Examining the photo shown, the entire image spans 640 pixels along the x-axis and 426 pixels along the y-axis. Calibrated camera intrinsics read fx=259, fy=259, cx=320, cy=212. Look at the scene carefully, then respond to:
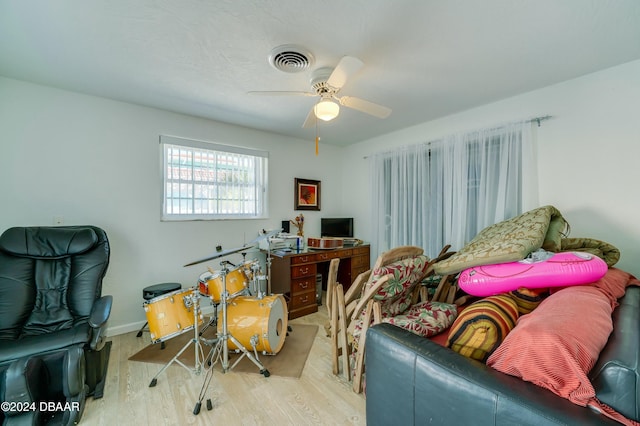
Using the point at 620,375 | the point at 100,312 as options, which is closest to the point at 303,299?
the point at 100,312

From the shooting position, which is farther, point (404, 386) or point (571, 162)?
point (571, 162)

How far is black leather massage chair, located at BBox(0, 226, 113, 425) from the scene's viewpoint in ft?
4.89

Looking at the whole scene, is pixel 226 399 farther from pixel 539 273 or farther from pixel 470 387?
pixel 539 273

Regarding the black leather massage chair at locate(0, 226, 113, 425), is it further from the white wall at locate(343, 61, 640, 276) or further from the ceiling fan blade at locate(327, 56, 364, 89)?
the white wall at locate(343, 61, 640, 276)

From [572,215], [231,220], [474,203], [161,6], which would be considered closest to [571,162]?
[572,215]

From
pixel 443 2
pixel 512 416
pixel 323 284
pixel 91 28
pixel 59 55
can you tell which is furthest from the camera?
pixel 323 284

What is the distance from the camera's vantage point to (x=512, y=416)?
29.7 inches

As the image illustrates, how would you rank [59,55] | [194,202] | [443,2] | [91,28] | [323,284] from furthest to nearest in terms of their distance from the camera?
1. [323,284]
2. [194,202]
3. [59,55]
4. [91,28]
5. [443,2]

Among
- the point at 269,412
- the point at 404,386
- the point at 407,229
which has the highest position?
the point at 407,229

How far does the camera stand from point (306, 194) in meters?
4.21

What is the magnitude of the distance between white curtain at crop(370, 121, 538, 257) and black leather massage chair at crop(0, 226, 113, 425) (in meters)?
3.25

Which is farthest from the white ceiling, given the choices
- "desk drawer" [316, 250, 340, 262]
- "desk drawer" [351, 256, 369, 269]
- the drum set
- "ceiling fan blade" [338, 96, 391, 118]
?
"desk drawer" [351, 256, 369, 269]

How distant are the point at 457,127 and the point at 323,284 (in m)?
2.96

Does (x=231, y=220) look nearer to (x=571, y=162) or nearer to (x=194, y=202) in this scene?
(x=194, y=202)
